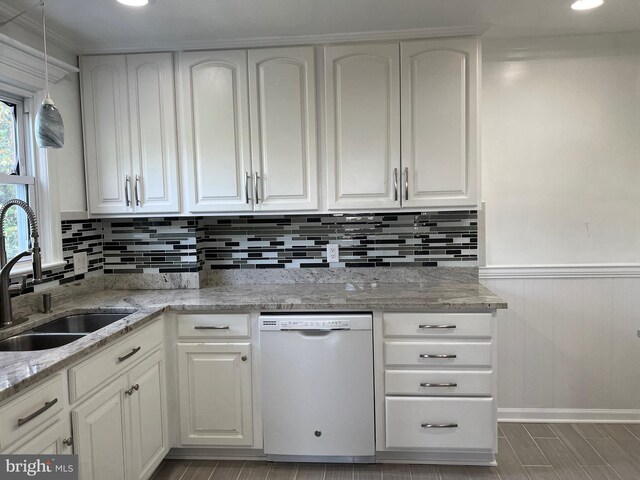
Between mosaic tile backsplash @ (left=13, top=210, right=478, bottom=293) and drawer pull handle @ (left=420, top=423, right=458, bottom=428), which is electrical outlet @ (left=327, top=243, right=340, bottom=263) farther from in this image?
drawer pull handle @ (left=420, top=423, right=458, bottom=428)

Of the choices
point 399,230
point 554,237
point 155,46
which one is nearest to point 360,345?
point 399,230

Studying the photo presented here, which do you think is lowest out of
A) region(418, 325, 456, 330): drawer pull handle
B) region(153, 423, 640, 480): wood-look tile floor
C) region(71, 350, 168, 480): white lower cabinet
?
region(153, 423, 640, 480): wood-look tile floor

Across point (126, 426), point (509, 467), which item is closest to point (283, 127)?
point (126, 426)

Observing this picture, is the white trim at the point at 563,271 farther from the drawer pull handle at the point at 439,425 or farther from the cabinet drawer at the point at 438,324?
the drawer pull handle at the point at 439,425

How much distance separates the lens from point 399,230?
2865 millimetres

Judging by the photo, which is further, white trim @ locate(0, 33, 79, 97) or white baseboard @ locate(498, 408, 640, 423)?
white baseboard @ locate(498, 408, 640, 423)

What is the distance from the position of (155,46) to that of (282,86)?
75 cm

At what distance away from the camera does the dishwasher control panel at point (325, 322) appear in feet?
7.55

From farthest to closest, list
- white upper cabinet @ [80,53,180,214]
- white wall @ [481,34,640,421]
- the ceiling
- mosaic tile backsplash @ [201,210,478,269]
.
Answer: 1. mosaic tile backsplash @ [201,210,478,269]
2. white wall @ [481,34,640,421]
3. white upper cabinet @ [80,53,180,214]
4. the ceiling

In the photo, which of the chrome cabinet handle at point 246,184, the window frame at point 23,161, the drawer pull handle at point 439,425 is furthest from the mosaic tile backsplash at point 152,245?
the drawer pull handle at point 439,425

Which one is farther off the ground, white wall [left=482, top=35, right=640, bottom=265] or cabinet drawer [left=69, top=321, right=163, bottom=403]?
white wall [left=482, top=35, right=640, bottom=265]

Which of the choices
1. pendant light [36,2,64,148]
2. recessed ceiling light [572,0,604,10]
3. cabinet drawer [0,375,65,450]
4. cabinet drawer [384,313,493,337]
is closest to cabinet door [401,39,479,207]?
recessed ceiling light [572,0,604,10]

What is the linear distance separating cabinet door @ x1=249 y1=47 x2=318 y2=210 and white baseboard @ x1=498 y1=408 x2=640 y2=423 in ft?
5.90

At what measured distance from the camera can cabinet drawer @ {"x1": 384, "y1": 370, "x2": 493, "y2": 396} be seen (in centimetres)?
229
